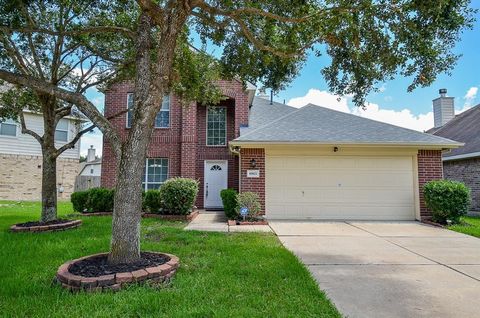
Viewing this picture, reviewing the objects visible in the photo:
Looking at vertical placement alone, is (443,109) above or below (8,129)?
above

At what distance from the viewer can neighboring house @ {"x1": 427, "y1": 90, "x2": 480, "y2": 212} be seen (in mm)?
13566

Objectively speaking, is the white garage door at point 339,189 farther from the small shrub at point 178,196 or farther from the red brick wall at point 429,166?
the small shrub at point 178,196

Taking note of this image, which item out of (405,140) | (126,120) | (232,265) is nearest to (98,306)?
(232,265)

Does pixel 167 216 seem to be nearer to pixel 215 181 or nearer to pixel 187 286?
pixel 215 181

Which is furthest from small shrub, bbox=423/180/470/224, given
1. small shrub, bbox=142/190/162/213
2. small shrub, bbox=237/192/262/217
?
small shrub, bbox=142/190/162/213

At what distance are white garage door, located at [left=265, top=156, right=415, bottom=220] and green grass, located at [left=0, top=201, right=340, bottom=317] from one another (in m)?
4.55

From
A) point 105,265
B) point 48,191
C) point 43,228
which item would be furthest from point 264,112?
point 105,265

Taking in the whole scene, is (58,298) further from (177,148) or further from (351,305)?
(177,148)

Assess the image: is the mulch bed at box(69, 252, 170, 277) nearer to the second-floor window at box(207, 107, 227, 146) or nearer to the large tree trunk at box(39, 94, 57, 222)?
the large tree trunk at box(39, 94, 57, 222)

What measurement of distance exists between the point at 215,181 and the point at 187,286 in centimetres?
1091

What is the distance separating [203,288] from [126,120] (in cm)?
1262

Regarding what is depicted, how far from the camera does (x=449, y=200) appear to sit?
973cm

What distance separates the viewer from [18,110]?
381 inches

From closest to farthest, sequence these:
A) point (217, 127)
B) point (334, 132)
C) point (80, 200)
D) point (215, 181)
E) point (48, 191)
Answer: point (48, 191)
point (334, 132)
point (80, 200)
point (215, 181)
point (217, 127)
